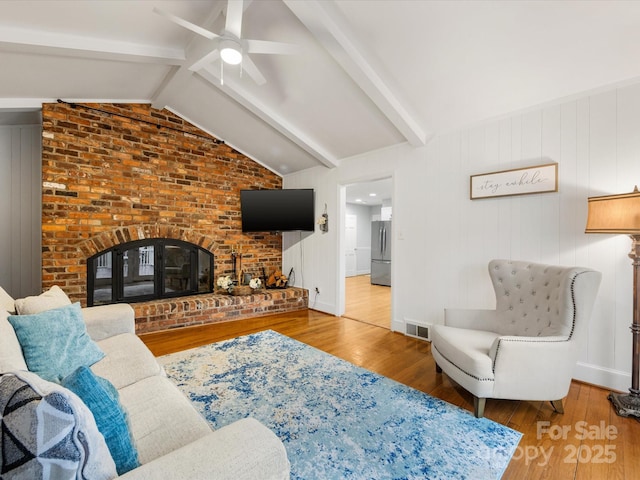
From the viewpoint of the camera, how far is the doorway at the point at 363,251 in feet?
15.5

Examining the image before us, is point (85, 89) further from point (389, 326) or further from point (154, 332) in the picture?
point (389, 326)

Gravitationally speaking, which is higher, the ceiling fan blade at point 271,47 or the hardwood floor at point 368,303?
the ceiling fan blade at point 271,47

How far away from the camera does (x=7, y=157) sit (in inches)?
146

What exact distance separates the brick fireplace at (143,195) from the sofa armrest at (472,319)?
8.75 ft

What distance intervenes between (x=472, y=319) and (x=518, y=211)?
1.08m

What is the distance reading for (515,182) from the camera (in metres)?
2.70

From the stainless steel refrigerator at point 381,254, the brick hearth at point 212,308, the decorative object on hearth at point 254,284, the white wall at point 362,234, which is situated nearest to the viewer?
the brick hearth at point 212,308

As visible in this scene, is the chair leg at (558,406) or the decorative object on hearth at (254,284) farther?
the decorative object on hearth at (254,284)

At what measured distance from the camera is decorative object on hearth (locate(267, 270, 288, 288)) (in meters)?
4.98

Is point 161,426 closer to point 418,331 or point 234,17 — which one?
point 234,17

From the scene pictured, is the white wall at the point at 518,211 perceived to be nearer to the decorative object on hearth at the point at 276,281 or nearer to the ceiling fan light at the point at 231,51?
the decorative object on hearth at the point at 276,281

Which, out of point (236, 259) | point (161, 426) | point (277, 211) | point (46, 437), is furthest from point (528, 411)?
point (236, 259)

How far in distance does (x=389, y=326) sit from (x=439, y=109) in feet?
8.61

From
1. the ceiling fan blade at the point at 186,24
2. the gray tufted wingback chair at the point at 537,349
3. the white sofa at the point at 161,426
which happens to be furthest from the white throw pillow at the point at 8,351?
the gray tufted wingback chair at the point at 537,349
